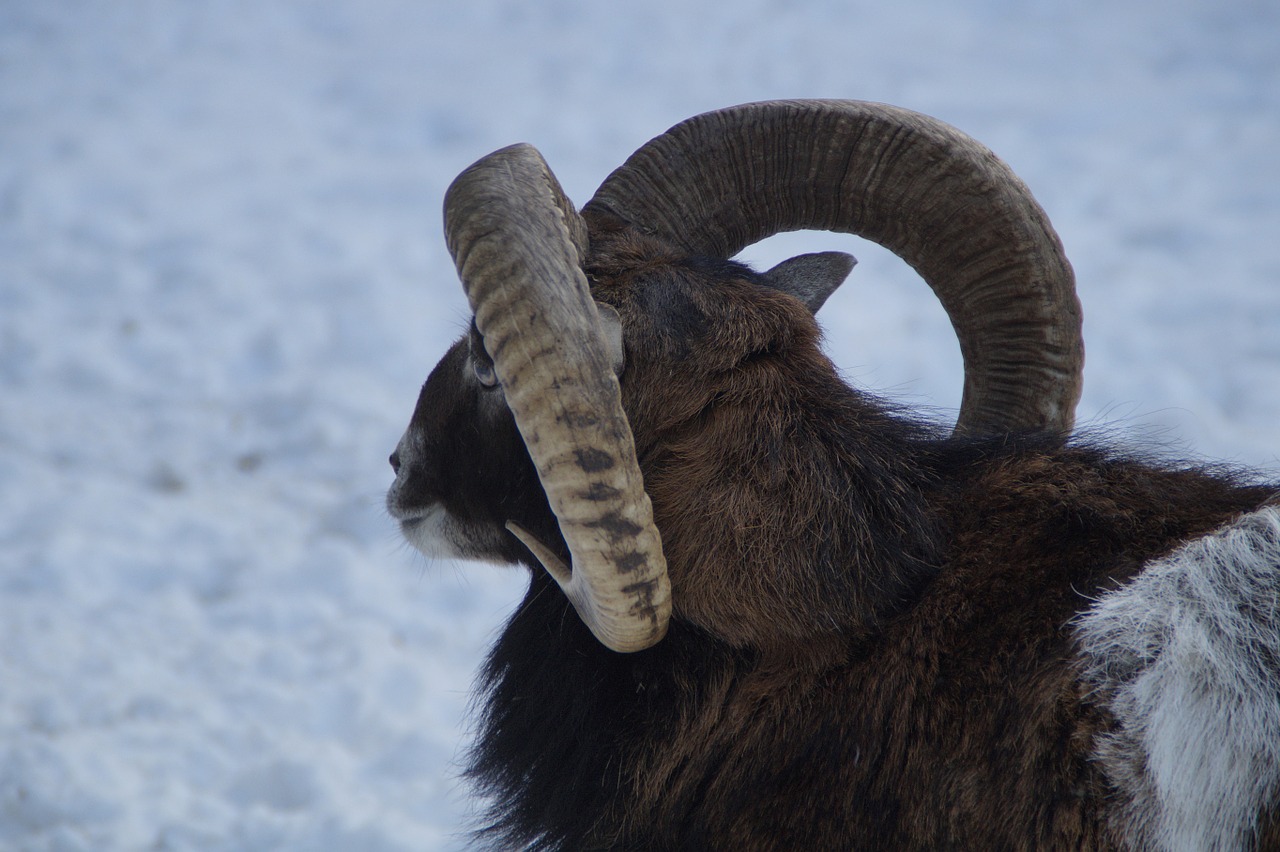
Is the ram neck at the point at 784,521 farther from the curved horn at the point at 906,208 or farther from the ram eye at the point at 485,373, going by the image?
the curved horn at the point at 906,208

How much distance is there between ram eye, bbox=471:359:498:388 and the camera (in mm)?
2934

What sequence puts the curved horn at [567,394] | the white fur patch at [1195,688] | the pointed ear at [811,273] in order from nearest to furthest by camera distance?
the white fur patch at [1195,688], the curved horn at [567,394], the pointed ear at [811,273]

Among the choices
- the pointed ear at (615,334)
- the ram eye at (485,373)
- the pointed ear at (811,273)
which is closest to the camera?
the pointed ear at (615,334)

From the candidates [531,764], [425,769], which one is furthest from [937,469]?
[425,769]

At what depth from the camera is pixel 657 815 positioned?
2.82 meters

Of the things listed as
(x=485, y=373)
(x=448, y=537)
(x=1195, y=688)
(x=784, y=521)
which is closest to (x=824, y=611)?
(x=784, y=521)

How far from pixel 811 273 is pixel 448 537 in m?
1.53

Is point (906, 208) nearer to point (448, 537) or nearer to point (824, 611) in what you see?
point (824, 611)

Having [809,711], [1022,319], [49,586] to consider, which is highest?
[1022,319]

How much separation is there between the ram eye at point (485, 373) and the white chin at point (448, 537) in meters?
0.51

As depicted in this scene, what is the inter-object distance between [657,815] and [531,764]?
46cm

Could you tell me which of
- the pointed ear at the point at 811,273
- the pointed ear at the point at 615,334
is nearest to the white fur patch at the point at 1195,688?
the pointed ear at the point at 615,334

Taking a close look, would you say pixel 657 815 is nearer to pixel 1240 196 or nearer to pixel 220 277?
pixel 220 277

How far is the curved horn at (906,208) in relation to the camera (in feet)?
11.0
